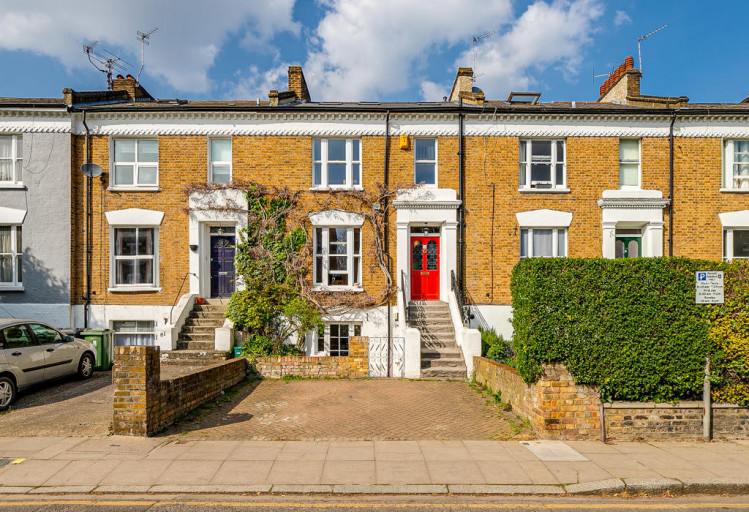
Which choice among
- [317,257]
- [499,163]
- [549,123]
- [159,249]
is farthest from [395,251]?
[159,249]

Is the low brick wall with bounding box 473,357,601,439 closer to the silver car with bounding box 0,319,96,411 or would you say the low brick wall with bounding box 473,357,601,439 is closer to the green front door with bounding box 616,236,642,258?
the green front door with bounding box 616,236,642,258

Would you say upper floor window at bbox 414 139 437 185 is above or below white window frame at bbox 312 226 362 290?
above

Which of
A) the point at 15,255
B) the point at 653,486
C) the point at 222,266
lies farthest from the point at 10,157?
the point at 653,486

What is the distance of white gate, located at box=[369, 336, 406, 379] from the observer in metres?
11.1

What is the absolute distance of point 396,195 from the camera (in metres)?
13.8

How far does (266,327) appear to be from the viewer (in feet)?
41.0

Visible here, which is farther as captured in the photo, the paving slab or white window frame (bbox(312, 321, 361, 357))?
white window frame (bbox(312, 321, 361, 357))

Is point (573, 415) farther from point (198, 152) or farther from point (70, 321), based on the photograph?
point (70, 321)

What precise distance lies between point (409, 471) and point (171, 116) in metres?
13.0

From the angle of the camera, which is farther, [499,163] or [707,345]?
[499,163]

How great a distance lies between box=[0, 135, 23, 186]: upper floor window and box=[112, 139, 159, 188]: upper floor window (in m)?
2.87

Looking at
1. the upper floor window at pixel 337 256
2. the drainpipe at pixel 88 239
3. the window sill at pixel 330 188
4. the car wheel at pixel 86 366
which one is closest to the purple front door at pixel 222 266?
the upper floor window at pixel 337 256

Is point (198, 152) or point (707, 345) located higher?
point (198, 152)

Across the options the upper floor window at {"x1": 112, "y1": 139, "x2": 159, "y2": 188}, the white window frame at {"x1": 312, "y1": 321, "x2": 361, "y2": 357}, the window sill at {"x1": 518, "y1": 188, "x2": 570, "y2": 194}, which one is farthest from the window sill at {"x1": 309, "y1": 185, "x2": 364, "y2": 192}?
the window sill at {"x1": 518, "y1": 188, "x2": 570, "y2": 194}
